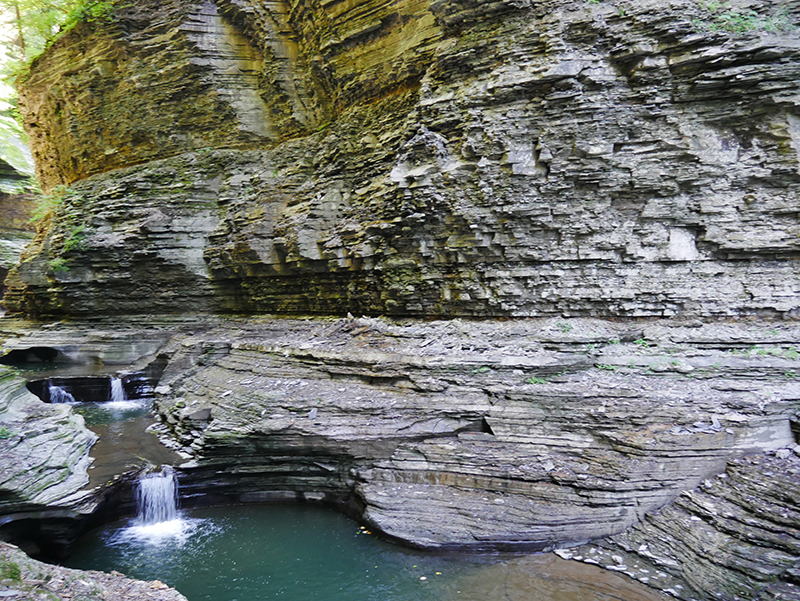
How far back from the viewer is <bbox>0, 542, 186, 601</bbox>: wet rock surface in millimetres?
Result: 4215

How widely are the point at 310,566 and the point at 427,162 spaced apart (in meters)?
8.59

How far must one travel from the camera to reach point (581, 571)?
617 centimetres

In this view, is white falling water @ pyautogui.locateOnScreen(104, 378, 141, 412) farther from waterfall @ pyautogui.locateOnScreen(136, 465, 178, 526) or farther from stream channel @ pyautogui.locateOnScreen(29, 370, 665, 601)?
waterfall @ pyautogui.locateOnScreen(136, 465, 178, 526)

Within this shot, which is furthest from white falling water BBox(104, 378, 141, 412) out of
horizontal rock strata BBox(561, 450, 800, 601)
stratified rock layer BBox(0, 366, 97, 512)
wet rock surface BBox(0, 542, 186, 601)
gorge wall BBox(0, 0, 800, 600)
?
horizontal rock strata BBox(561, 450, 800, 601)

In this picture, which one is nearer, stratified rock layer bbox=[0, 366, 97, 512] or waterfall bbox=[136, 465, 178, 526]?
stratified rock layer bbox=[0, 366, 97, 512]

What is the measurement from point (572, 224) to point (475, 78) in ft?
13.3

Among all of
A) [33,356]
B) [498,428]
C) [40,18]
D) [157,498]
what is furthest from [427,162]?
[40,18]

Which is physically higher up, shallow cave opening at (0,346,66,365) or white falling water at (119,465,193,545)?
shallow cave opening at (0,346,66,365)

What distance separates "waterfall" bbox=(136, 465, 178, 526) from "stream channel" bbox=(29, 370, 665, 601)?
22mm

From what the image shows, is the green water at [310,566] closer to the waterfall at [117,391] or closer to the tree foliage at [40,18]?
the waterfall at [117,391]

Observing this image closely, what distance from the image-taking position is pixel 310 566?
6.83 m

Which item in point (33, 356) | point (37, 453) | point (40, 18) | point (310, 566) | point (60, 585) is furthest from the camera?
point (40, 18)

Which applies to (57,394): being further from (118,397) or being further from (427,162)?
(427,162)

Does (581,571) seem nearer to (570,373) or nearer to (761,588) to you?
(761,588)
